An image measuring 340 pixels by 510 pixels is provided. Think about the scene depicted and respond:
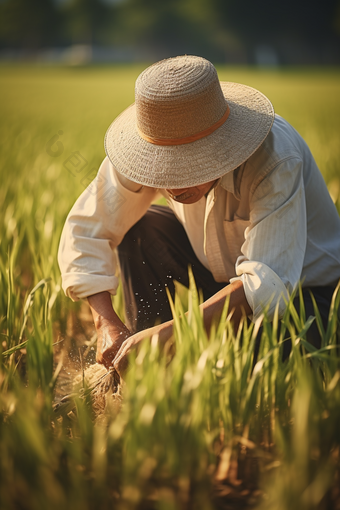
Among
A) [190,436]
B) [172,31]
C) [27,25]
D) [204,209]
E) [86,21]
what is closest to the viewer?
[190,436]

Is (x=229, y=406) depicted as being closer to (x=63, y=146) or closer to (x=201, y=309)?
(x=201, y=309)

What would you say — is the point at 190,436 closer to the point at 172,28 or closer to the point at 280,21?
the point at 280,21

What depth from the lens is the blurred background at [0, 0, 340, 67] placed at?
50969 mm

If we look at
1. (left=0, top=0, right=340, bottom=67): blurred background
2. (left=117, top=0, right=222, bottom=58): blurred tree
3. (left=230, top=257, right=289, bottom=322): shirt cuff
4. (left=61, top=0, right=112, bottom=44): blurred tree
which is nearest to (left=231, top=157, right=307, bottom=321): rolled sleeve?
(left=230, top=257, right=289, bottom=322): shirt cuff

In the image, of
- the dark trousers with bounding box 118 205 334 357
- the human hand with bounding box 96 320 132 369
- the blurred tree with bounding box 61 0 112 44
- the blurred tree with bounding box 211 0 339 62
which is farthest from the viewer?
the blurred tree with bounding box 61 0 112 44

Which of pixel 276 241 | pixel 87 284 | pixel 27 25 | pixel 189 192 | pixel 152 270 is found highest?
pixel 189 192

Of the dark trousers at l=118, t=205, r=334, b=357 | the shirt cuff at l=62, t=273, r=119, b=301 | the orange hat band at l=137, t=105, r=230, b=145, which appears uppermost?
the orange hat band at l=137, t=105, r=230, b=145

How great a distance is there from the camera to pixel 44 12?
61.7m

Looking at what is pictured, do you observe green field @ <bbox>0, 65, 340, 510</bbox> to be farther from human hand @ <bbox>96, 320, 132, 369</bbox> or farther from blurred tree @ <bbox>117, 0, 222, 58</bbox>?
blurred tree @ <bbox>117, 0, 222, 58</bbox>

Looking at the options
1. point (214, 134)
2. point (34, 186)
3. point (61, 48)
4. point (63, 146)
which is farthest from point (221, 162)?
point (61, 48)

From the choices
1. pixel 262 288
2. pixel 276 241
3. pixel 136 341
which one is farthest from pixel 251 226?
pixel 136 341

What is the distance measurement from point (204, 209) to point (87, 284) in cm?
45

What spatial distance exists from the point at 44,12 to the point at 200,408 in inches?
2755

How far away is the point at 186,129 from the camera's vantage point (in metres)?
1.26
